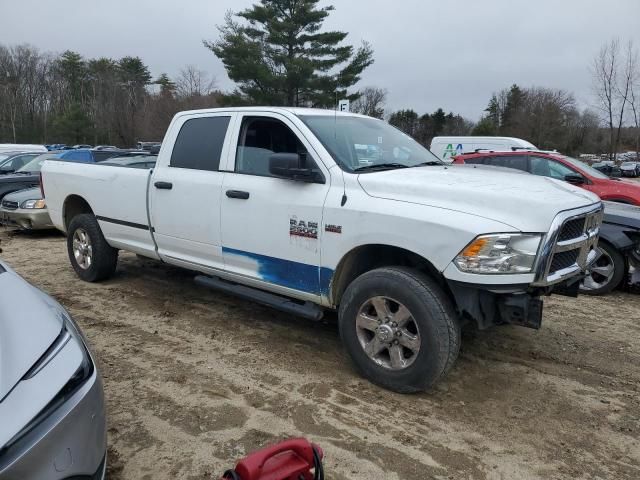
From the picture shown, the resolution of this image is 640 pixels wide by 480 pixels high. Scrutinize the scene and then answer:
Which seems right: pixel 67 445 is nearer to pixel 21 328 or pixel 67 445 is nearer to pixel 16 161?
pixel 21 328

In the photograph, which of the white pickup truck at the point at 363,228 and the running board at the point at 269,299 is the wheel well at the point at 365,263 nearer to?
the white pickup truck at the point at 363,228

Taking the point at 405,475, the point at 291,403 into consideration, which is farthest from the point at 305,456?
the point at 291,403

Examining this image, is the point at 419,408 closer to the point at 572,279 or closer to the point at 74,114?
the point at 572,279

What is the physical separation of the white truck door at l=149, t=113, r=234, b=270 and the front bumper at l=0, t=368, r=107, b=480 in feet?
7.77

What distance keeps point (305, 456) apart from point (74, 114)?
59.5 m

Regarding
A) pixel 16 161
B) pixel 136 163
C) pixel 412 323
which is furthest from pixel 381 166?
pixel 16 161

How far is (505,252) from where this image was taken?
299cm

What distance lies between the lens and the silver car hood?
192 centimetres

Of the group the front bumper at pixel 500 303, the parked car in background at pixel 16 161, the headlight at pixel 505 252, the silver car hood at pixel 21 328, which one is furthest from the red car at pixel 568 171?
the parked car in background at pixel 16 161

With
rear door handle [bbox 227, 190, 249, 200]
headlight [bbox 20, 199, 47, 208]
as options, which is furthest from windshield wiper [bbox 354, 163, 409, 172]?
Answer: headlight [bbox 20, 199, 47, 208]

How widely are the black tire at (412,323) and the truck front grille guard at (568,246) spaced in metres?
0.60

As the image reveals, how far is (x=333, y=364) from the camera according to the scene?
3.94 metres

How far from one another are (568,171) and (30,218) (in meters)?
9.66

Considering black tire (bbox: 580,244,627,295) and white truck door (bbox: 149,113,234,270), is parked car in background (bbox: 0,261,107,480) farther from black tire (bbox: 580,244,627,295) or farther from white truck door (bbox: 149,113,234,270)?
black tire (bbox: 580,244,627,295)
